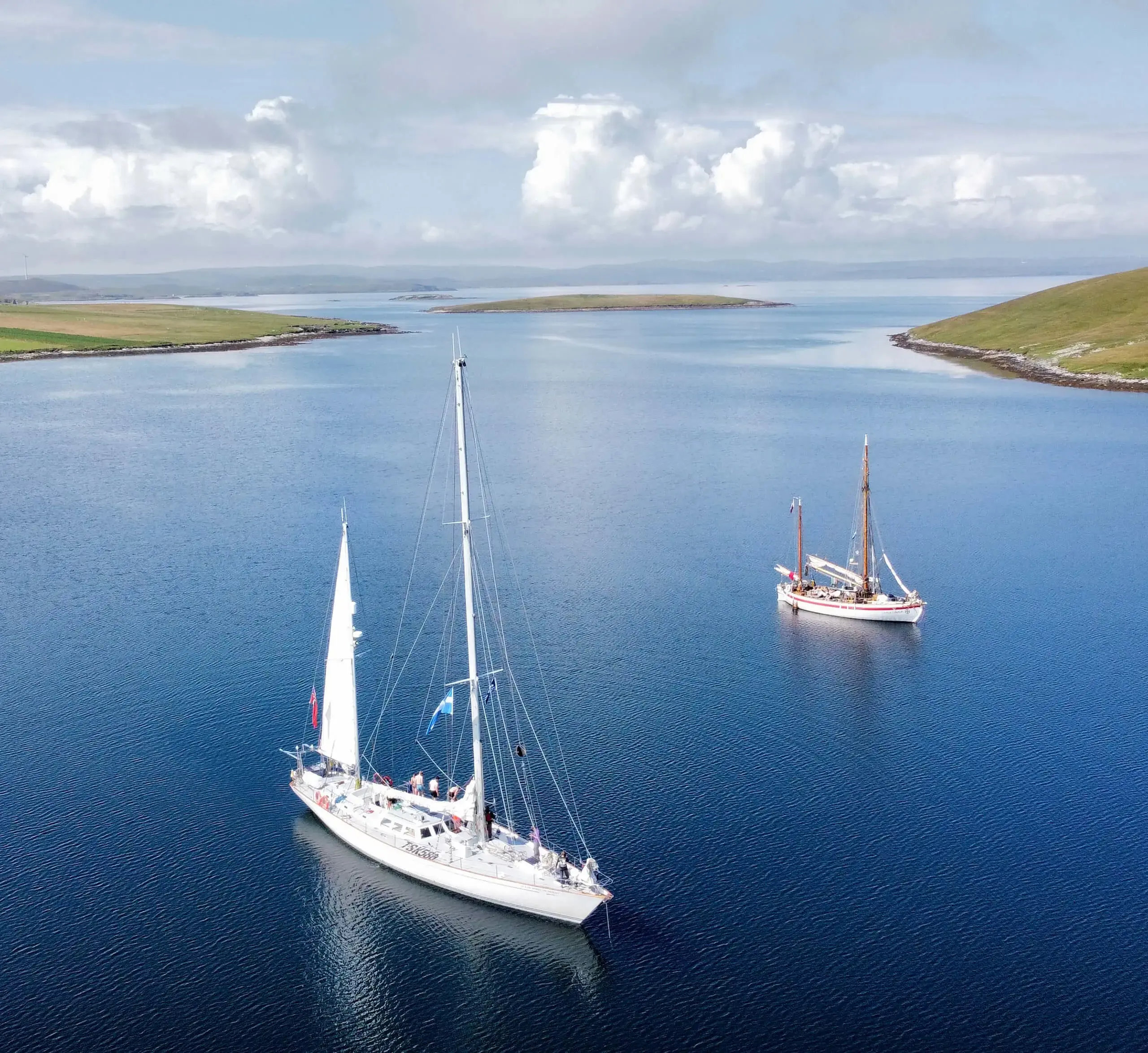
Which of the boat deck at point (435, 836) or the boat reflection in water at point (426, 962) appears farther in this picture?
the boat deck at point (435, 836)

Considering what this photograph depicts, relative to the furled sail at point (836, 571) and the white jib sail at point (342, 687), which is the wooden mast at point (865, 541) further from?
the white jib sail at point (342, 687)

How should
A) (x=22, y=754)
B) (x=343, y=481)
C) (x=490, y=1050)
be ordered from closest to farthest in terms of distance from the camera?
(x=490, y=1050), (x=22, y=754), (x=343, y=481)

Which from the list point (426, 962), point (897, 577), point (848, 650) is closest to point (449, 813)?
point (426, 962)

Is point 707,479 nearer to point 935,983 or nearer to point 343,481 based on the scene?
point 343,481

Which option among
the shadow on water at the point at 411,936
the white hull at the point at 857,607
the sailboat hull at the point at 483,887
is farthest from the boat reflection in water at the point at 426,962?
the white hull at the point at 857,607

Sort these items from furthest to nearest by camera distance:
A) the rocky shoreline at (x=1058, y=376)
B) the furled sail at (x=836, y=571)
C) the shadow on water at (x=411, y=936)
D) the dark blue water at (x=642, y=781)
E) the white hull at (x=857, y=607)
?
the rocky shoreline at (x=1058, y=376), the furled sail at (x=836, y=571), the white hull at (x=857, y=607), the shadow on water at (x=411, y=936), the dark blue water at (x=642, y=781)

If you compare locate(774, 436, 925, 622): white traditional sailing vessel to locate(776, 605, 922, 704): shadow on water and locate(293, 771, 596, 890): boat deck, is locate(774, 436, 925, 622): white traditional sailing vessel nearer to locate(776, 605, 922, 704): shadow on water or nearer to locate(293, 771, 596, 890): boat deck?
locate(776, 605, 922, 704): shadow on water

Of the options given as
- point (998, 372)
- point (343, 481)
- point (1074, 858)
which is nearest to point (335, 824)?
point (1074, 858)

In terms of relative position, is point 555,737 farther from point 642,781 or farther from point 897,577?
point 897,577
